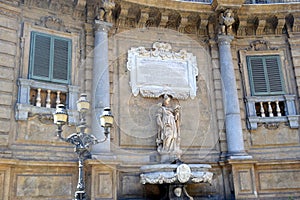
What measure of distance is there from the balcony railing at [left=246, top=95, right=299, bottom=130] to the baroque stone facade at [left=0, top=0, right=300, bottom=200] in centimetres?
3

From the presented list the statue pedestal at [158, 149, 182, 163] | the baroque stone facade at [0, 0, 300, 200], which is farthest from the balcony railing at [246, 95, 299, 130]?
the statue pedestal at [158, 149, 182, 163]

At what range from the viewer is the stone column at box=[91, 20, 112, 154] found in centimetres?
906

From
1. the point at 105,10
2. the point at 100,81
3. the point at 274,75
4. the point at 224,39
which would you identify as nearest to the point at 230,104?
the point at 274,75

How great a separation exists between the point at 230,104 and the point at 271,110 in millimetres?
1349

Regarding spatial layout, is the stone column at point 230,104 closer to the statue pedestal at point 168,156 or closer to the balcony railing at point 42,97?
the statue pedestal at point 168,156

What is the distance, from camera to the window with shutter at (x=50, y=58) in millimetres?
9125

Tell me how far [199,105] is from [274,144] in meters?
2.50

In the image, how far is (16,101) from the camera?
337 inches

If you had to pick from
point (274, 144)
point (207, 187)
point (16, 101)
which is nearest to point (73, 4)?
point (16, 101)

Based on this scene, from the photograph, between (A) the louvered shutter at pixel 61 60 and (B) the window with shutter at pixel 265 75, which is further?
(B) the window with shutter at pixel 265 75

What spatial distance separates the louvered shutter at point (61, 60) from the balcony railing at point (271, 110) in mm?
5545

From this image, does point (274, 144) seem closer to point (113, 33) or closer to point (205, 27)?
point (205, 27)

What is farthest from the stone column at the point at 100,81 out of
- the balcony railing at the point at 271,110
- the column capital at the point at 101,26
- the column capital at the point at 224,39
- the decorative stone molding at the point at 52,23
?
the balcony railing at the point at 271,110

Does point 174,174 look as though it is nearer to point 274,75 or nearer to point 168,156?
point 168,156
